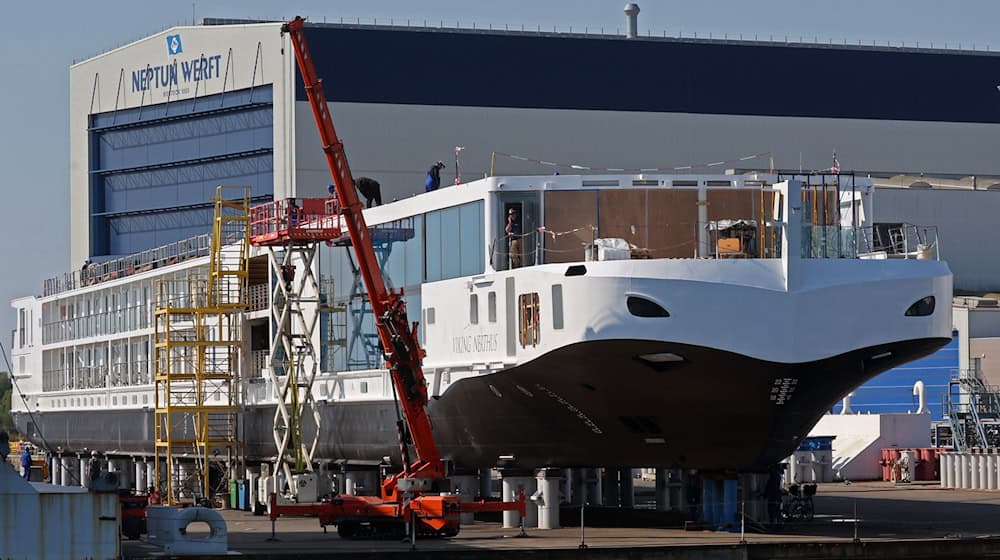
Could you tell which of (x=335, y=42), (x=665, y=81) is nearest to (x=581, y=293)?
(x=335, y=42)

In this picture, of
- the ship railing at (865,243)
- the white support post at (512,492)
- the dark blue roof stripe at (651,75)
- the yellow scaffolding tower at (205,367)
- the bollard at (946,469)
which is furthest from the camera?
the dark blue roof stripe at (651,75)

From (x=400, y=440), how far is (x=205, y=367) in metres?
17.1

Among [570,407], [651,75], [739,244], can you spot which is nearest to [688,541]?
[570,407]

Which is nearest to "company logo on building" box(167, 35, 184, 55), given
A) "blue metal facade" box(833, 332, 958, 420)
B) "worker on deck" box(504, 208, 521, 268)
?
"blue metal facade" box(833, 332, 958, 420)

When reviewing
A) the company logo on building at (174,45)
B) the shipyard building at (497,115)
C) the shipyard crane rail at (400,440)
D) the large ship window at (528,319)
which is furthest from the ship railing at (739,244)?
the company logo on building at (174,45)

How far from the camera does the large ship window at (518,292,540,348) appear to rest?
116ft

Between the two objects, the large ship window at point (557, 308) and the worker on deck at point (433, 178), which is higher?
the worker on deck at point (433, 178)

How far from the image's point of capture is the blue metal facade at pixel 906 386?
69562mm

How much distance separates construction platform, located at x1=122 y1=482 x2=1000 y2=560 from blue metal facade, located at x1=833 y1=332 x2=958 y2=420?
2633 cm

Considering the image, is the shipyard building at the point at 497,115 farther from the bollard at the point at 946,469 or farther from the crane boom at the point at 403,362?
the crane boom at the point at 403,362

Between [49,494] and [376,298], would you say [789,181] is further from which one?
[49,494]

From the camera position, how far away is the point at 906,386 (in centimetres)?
6962

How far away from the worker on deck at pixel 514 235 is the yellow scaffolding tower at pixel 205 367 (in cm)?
1466

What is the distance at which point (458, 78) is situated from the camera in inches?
3403
